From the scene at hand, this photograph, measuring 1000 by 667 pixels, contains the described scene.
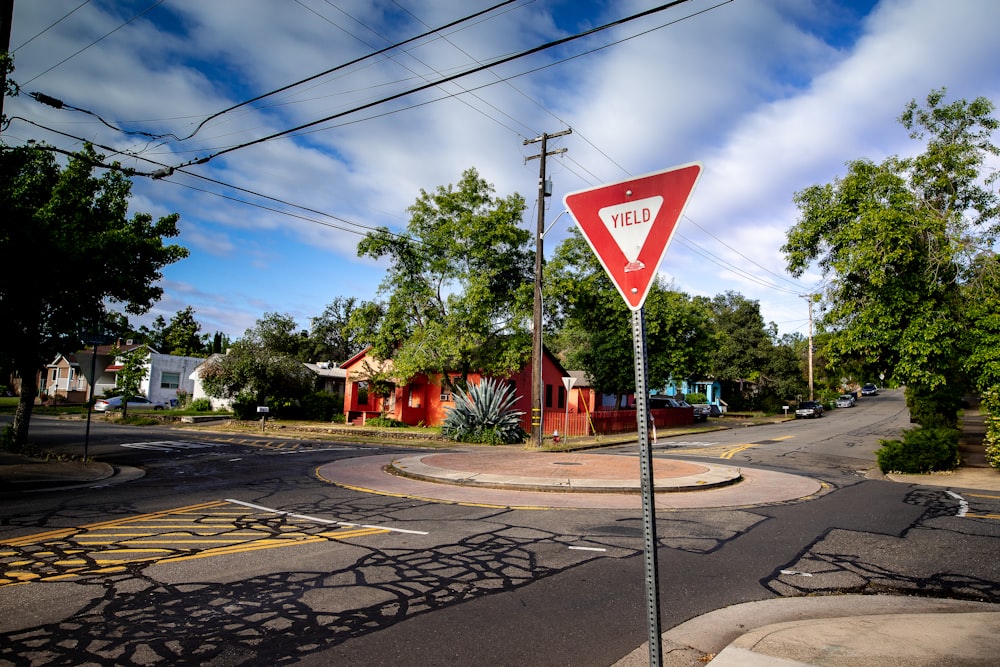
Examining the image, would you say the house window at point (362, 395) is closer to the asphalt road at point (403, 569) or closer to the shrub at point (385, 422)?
the shrub at point (385, 422)

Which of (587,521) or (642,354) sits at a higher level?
(642,354)

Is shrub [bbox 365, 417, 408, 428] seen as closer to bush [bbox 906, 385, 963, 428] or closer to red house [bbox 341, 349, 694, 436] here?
red house [bbox 341, 349, 694, 436]

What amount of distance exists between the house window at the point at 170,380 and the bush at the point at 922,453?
184 ft

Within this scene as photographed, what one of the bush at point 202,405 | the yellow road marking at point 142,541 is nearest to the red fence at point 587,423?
the yellow road marking at point 142,541

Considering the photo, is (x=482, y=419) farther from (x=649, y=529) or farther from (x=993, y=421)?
(x=649, y=529)

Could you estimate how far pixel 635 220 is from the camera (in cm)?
286

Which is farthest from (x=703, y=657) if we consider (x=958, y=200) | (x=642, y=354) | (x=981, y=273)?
(x=958, y=200)

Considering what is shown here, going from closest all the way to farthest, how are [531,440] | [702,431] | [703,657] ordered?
[703,657] < [531,440] < [702,431]

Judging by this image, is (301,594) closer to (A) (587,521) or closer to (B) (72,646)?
(B) (72,646)

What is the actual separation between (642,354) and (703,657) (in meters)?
2.66

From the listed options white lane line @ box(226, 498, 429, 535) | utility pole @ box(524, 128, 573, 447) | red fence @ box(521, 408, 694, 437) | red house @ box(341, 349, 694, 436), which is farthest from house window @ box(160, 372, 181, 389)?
white lane line @ box(226, 498, 429, 535)

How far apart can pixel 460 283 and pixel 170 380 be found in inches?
1560

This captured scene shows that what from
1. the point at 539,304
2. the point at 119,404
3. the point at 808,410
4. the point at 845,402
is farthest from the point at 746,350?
the point at 119,404

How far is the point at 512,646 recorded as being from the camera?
160 inches
